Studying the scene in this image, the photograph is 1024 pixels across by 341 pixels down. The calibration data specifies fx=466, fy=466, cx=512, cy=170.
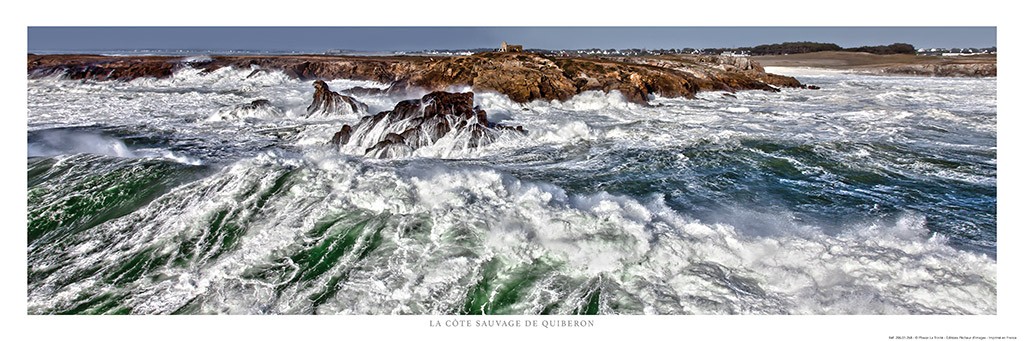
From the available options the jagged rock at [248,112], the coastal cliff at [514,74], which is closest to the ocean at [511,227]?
the jagged rock at [248,112]

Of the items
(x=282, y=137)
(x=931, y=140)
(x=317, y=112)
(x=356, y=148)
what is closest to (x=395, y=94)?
(x=317, y=112)

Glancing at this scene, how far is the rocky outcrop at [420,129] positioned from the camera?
1102 centimetres

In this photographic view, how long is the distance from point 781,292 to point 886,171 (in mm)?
6991

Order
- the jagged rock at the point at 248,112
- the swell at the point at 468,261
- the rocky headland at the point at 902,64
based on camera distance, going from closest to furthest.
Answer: the swell at the point at 468,261, the jagged rock at the point at 248,112, the rocky headland at the point at 902,64

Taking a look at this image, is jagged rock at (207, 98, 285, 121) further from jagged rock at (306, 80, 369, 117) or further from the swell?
the swell

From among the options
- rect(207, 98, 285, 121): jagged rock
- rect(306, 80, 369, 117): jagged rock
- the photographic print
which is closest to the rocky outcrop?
the photographic print

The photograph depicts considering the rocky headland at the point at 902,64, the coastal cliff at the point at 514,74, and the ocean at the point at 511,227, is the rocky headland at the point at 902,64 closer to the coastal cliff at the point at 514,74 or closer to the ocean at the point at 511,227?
the coastal cliff at the point at 514,74

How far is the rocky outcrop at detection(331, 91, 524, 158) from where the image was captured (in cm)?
1102

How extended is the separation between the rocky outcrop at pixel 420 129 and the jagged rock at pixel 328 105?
4544 mm

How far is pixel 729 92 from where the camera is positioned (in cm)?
2845

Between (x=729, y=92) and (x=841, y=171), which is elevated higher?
(x=729, y=92)

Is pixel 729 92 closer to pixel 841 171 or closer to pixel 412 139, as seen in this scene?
pixel 841 171

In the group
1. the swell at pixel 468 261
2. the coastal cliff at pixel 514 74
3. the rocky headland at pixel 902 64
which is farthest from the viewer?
the rocky headland at pixel 902 64

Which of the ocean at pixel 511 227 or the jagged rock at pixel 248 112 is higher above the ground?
the jagged rock at pixel 248 112
